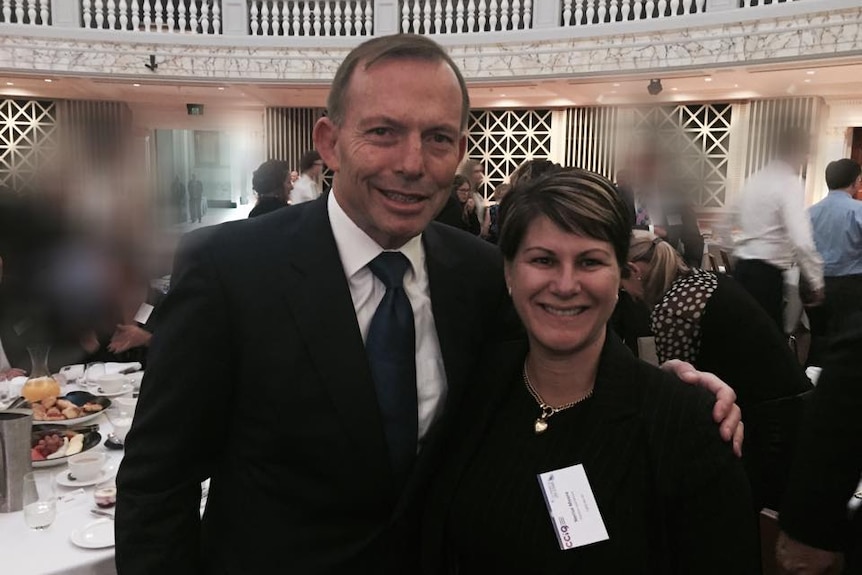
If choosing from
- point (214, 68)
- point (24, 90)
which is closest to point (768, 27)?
point (214, 68)

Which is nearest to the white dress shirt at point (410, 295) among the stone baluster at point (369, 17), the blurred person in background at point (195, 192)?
the blurred person in background at point (195, 192)

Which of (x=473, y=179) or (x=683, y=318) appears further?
(x=473, y=179)

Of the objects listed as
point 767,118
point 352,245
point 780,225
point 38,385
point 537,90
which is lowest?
point 38,385

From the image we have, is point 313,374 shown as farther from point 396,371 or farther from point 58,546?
point 58,546

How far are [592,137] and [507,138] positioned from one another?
130 cm

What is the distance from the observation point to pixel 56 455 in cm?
219

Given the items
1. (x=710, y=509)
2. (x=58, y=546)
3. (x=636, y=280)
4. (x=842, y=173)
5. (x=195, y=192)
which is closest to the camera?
(x=710, y=509)

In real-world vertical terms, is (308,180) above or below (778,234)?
above

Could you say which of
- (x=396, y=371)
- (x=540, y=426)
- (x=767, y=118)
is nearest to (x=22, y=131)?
(x=767, y=118)

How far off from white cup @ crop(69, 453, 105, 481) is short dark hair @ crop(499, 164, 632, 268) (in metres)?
1.45

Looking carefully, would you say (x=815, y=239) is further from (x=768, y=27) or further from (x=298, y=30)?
(x=298, y=30)

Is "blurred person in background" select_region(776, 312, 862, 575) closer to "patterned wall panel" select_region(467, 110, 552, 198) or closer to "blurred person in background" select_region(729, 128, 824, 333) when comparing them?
"blurred person in background" select_region(729, 128, 824, 333)

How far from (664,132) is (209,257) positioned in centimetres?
541

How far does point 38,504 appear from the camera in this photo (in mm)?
1812
